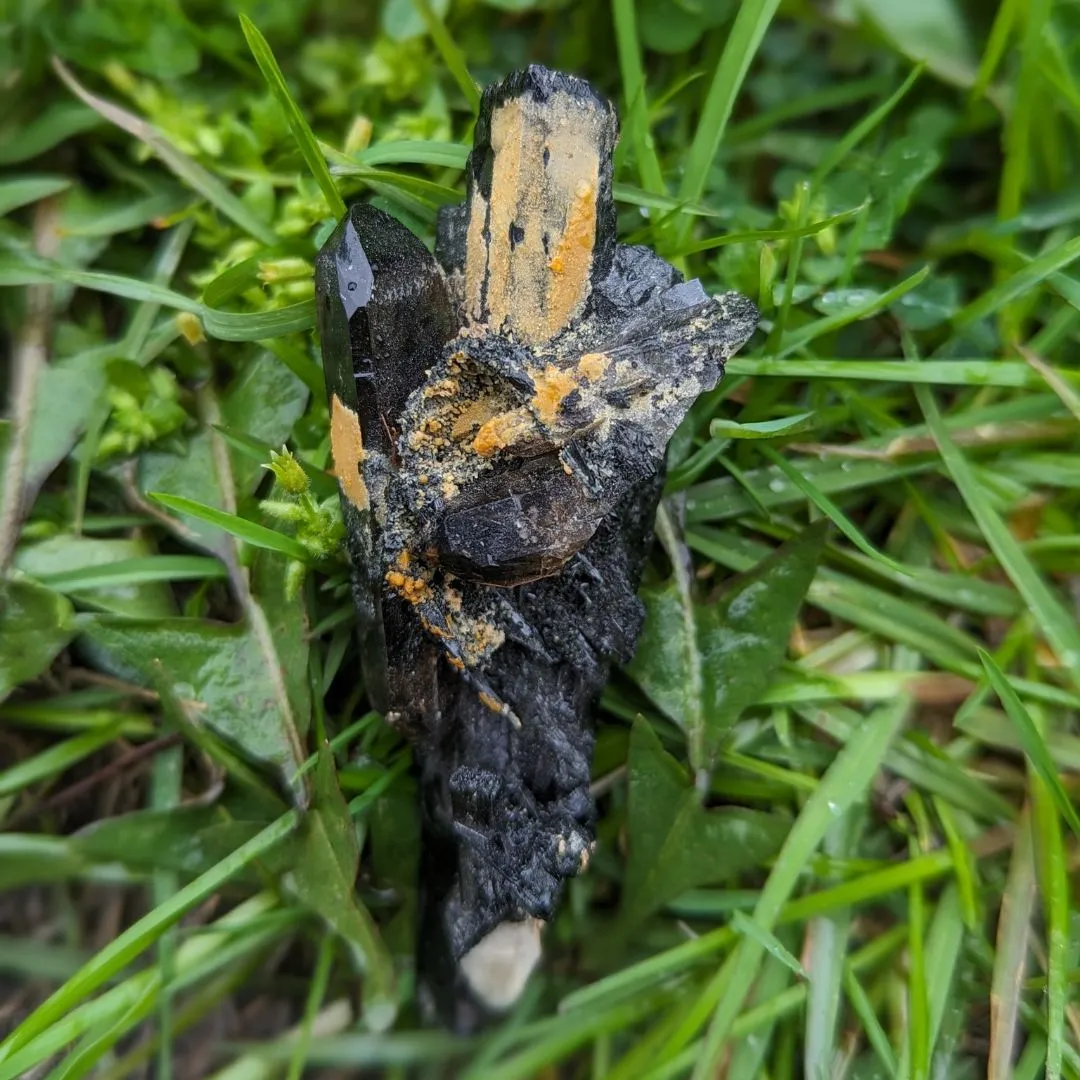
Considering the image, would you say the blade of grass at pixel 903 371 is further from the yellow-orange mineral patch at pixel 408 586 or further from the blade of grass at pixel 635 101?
the yellow-orange mineral patch at pixel 408 586

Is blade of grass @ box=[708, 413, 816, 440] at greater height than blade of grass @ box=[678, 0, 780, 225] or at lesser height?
lesser

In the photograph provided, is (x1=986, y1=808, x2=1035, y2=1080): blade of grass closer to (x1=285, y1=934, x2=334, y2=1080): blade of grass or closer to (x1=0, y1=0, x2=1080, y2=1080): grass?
(x1=0, y1=0, x2=1080, y2=1080): grass

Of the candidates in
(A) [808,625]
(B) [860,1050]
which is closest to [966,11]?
(A) [808,625]

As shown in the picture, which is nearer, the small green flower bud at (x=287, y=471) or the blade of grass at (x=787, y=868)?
the small green flower bud at (x=287, y=471)

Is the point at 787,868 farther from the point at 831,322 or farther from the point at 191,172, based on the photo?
the point at 191,172

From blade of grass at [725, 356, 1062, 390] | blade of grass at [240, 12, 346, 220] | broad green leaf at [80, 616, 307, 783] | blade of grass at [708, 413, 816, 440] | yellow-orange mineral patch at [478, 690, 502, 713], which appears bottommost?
broad green leaf at [80, 616, 307, 783]

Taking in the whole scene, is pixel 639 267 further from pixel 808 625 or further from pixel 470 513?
pixel 808 625

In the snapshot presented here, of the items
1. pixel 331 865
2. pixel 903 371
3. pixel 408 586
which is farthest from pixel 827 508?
pixel 331 865

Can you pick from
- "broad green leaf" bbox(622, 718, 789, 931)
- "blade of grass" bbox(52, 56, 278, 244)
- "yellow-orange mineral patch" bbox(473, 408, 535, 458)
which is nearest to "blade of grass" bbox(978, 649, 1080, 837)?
"broad green leaf" bbox(622, 718, 789, 931)

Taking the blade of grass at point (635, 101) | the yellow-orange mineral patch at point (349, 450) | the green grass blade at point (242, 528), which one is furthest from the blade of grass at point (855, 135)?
the green grass blade at point (242, 528)
